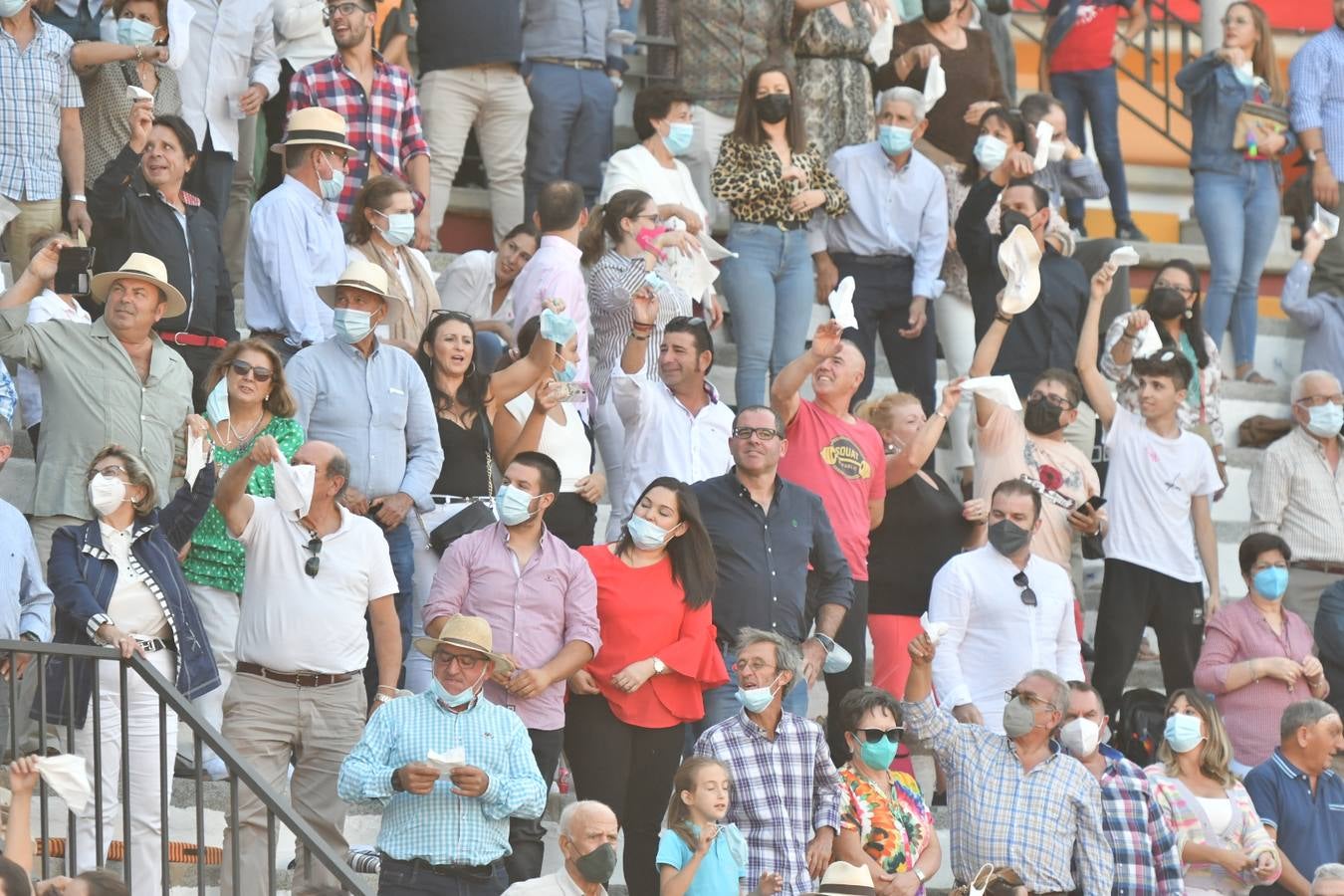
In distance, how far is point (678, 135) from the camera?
10492 mm

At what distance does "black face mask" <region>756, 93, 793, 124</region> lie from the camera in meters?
10.5

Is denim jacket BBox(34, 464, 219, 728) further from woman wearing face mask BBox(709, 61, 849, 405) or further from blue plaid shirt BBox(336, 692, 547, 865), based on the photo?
woman wearing face mask BBox(709, 61, 849, 405)

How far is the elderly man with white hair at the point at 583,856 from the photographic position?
22.9 feet

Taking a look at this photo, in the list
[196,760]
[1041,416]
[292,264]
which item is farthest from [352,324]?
[1041,416]

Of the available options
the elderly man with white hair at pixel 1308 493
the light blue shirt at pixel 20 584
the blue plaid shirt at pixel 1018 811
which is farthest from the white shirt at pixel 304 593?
the elderly man with white hair at pixel 1308 493

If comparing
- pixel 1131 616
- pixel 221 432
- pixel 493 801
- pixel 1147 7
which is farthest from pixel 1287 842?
pixel 1147 7

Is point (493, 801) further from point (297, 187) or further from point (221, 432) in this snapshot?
point (297, 187)

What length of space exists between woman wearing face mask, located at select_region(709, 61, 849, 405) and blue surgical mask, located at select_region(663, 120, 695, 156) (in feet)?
0.63

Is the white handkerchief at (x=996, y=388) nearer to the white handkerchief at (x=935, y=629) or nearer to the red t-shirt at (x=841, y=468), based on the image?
the red t-shirt at (x=841, y=468)

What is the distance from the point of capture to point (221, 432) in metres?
8.09

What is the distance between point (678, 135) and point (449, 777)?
4201 millimetres

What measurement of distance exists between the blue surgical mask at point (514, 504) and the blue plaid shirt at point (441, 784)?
31.5 inches

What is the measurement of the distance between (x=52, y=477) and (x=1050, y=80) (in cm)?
690

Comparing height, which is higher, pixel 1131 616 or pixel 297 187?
pixel 297 187
